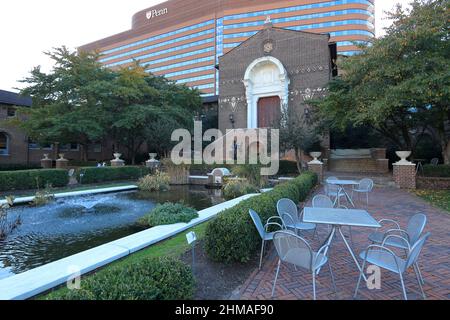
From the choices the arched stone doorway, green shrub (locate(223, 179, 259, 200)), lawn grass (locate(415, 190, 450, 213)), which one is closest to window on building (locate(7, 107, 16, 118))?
the arched stone doorway

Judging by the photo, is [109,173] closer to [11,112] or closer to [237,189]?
[237,189]

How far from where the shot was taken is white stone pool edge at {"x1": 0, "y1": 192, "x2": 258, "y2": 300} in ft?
9.66

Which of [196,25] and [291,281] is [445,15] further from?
[196,25]

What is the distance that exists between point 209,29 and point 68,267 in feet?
266

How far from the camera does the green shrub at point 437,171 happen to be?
11.5m

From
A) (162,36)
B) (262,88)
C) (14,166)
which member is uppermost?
(162,36)

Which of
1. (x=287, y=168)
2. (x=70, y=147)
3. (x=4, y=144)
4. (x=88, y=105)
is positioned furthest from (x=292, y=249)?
(x=70, y=147)

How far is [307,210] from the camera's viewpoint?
4172mm

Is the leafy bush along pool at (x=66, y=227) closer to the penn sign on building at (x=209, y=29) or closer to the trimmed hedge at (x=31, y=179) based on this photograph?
the trimmed hedge at (x=31, y=179)

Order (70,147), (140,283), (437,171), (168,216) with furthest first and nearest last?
1. (70,147)
2. (437,171)
3. (168,216)
4. (140,283)

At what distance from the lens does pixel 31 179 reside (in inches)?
486

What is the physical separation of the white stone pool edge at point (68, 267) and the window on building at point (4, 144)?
27.0 meters
